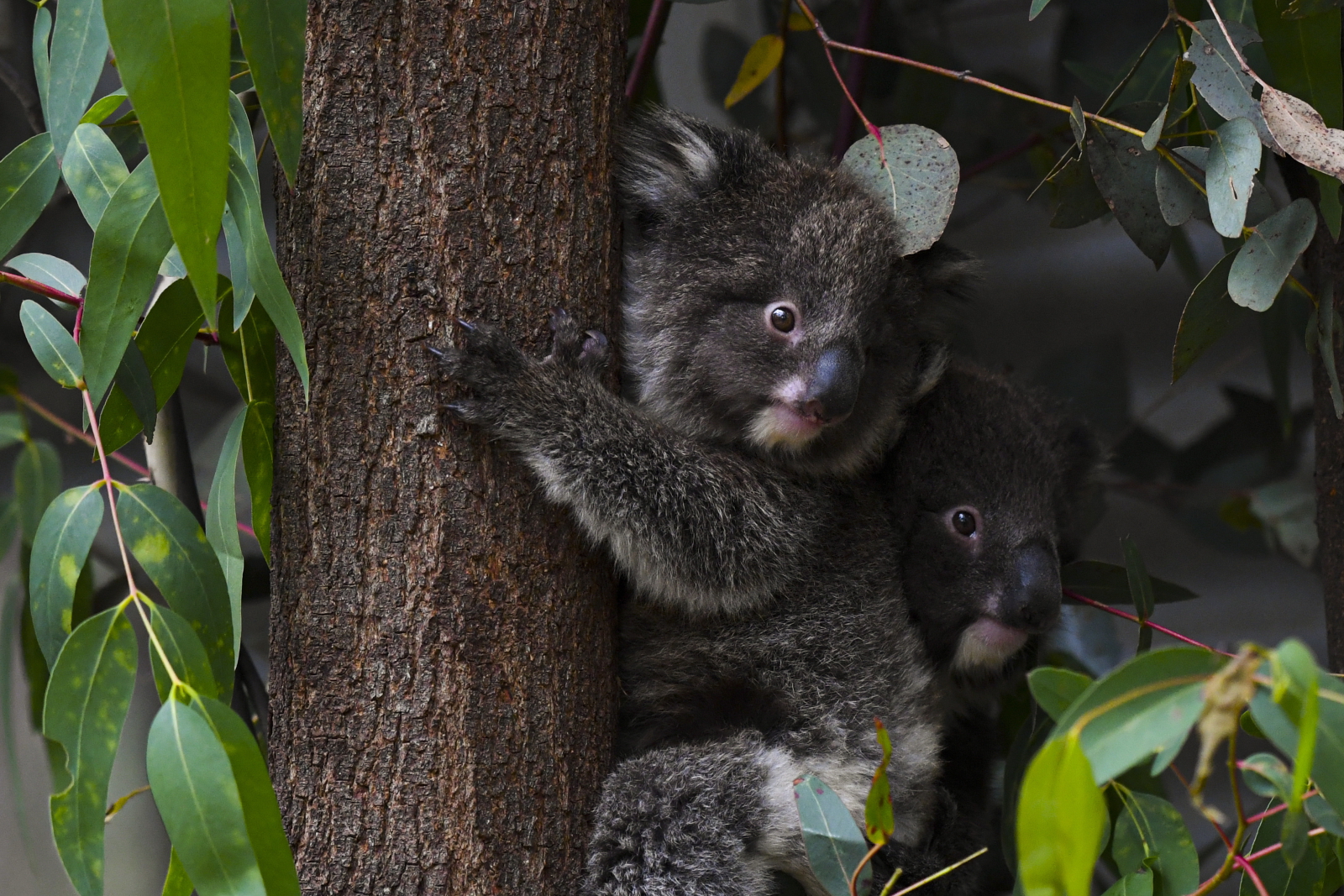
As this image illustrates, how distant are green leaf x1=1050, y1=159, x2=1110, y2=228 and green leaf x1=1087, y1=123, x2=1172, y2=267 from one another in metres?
0.08

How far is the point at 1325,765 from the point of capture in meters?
1.07

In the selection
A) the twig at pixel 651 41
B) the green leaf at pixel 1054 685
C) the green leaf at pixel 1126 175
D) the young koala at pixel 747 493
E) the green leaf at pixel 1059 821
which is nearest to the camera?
the green leaf at pixel 1059 821

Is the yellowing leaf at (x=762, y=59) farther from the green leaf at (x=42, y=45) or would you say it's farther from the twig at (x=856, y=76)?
the green leaf at (x=42, y=45)

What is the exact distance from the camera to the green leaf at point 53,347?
1.55 m

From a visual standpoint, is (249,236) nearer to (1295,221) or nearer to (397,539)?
(397,539)

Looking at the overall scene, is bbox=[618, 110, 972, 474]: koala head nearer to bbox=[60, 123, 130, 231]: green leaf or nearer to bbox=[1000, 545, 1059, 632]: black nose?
bbox=[1000, 545, 1059, 632]: black nose

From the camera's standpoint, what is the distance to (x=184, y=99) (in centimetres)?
124

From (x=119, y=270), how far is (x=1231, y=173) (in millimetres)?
1471

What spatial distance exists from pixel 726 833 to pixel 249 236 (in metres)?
1.05

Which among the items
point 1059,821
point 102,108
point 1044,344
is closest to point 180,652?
point 102,108

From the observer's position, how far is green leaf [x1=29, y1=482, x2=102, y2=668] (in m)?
1.46

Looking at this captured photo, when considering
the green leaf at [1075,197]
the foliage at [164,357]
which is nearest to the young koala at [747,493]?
the green leaf at [1075,197]

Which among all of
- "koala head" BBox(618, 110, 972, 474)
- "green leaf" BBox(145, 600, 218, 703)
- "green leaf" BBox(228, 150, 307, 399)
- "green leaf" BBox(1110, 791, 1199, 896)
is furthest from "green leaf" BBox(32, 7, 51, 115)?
"green leaf" BBox(1110, 791, 1199, 896)

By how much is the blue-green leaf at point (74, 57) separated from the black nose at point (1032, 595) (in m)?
1.57
